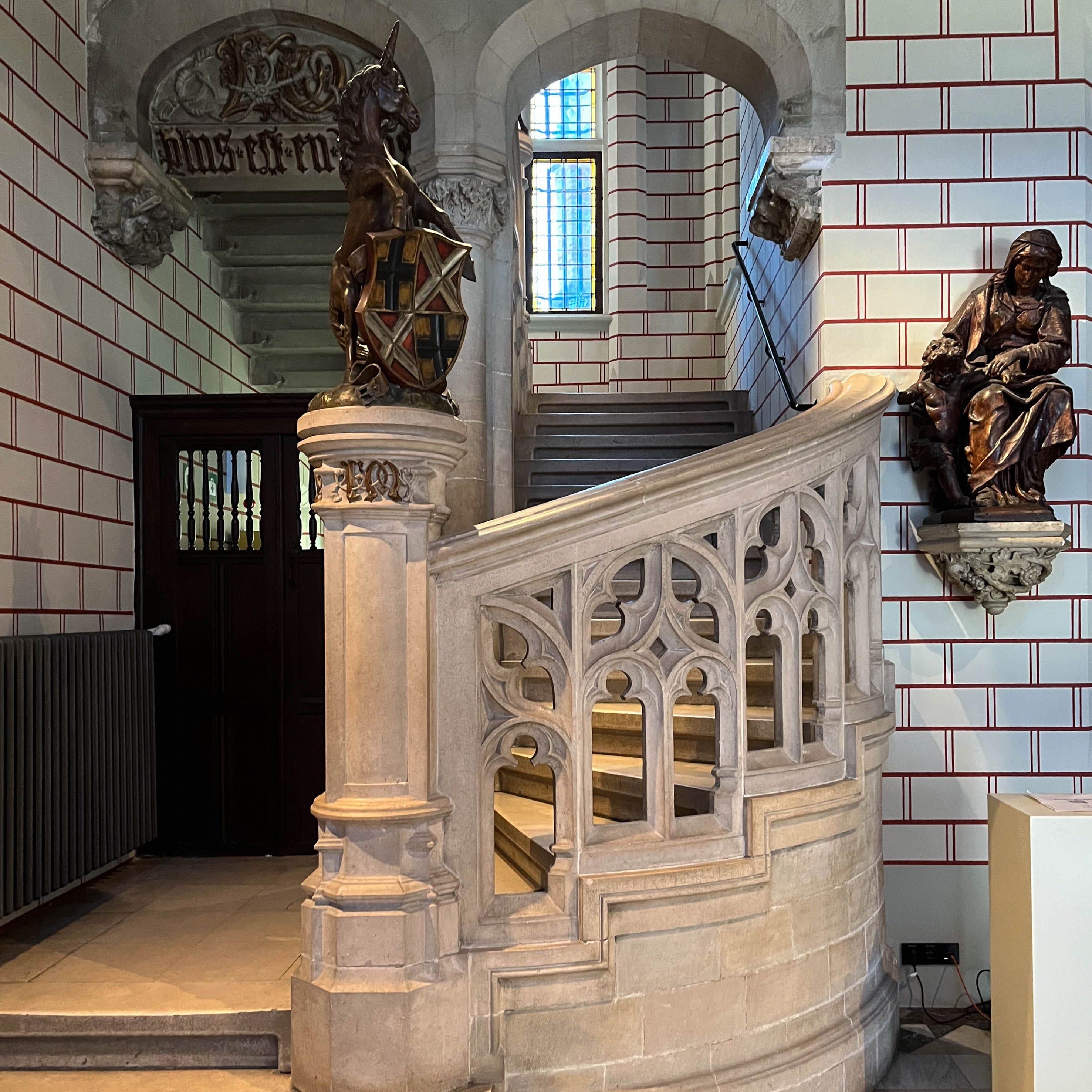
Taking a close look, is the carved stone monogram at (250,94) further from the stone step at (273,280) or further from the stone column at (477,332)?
the stone step at (273,280)

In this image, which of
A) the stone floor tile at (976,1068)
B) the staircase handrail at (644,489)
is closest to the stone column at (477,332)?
the staircase handrail at (644,489)

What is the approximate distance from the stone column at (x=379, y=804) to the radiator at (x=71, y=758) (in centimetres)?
165

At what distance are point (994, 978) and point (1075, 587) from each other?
1912 millimetres

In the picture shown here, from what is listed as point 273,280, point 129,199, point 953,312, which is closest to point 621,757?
point 953,312

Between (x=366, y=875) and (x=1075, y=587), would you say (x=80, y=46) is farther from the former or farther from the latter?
(x=1075, y=587)

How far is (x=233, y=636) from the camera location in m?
5.61

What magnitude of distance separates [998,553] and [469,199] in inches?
105

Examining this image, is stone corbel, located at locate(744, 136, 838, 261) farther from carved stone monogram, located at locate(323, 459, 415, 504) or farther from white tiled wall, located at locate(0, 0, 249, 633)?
white tiled wall, located at locate(0, 0, 249, 633)

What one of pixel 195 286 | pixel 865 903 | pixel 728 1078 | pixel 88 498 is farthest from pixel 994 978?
pixel 195 286

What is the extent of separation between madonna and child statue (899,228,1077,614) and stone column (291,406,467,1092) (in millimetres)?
2237

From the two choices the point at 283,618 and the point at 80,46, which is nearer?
the point at 80,46

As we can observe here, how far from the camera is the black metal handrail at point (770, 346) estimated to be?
5.16 metres

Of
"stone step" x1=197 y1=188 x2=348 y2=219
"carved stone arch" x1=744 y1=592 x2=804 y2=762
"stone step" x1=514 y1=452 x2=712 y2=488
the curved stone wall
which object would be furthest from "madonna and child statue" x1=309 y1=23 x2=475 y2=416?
"stone step" x1=197 y1=188 x2=348 y2=219

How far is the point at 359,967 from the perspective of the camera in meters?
2.92
